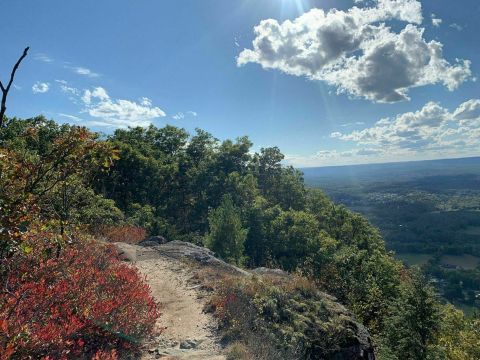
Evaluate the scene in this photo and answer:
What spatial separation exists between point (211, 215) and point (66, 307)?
72.9 feet

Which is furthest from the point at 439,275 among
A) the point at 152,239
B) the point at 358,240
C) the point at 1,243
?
the point at 1,243

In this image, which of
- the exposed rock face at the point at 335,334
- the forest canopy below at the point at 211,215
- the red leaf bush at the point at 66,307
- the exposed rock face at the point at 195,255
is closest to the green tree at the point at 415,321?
the forest canopy below at the point at 211,215

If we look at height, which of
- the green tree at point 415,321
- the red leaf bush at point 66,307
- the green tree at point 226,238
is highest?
the red leaf bush at point 66,307

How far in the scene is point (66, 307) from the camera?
6.87m

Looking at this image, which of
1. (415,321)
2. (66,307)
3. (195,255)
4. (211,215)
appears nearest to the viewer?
(66,307)

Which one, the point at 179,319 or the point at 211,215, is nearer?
the point at 179,319

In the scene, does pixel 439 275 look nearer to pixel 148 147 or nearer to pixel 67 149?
pixel 148 147

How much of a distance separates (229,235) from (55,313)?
67.2ft

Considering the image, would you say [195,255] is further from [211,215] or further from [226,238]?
[211,215]

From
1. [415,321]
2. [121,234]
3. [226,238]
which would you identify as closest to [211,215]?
[226,238]

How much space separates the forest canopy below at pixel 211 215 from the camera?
5191 millimetres

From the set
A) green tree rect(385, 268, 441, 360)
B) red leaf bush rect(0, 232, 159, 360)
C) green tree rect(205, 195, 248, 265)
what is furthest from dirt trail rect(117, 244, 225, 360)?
green tree rect(385, 268, 441, 360)

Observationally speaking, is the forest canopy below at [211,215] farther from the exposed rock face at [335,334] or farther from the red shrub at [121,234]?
the exposed rock face at [335,334]

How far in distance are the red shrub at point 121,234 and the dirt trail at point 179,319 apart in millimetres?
4096
